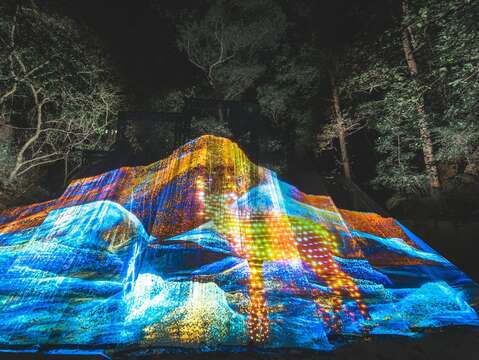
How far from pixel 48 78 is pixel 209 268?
293 inches

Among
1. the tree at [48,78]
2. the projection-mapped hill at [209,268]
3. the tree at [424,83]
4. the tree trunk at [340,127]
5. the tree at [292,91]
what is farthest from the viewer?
the tree at [292,91]

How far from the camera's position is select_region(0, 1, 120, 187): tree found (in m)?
7.40

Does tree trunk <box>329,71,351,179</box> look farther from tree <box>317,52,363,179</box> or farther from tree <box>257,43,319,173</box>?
tree <box>257,43,319,173</box>

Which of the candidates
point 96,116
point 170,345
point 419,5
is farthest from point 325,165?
point 170,345

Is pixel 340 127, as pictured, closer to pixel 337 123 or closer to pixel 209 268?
pixel 337 123

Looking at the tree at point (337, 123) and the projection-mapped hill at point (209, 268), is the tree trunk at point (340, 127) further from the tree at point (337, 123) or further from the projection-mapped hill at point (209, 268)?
the projection-mapped hill at point (209, 268)

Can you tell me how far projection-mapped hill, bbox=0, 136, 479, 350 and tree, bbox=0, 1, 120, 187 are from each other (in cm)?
361

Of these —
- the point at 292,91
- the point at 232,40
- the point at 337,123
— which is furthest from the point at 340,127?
the point at 232,40

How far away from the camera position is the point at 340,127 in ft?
34.6

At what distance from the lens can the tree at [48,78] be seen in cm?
740

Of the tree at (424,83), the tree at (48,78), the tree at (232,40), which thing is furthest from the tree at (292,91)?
the tree at (48,78)

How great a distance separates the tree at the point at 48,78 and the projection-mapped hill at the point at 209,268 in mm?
3607

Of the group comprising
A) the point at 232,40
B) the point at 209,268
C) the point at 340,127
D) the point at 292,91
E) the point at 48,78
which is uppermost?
the point at 232,40

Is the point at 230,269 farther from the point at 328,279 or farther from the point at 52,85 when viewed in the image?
the point at 52,85
